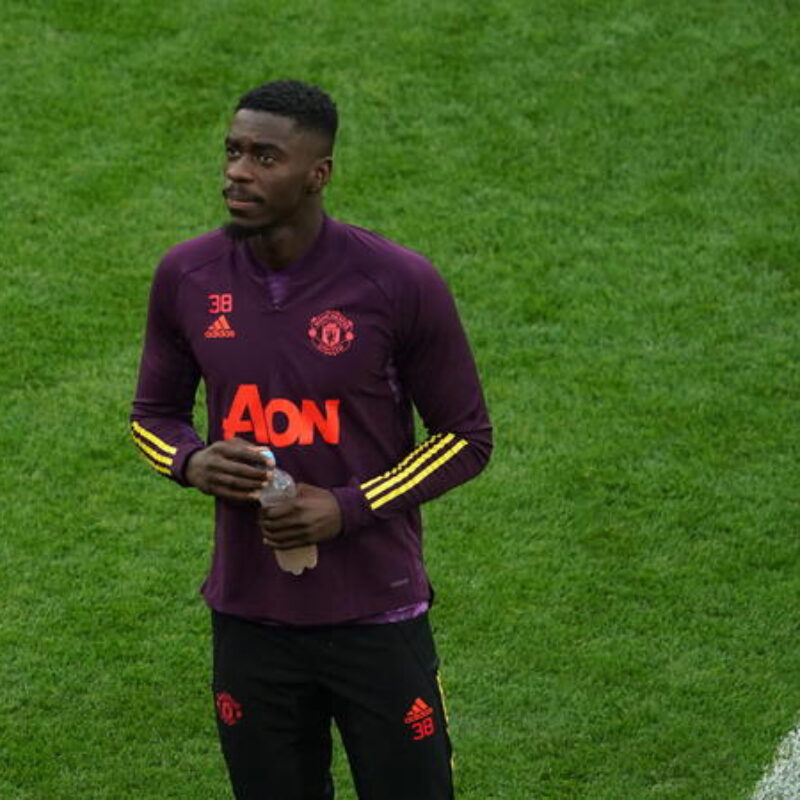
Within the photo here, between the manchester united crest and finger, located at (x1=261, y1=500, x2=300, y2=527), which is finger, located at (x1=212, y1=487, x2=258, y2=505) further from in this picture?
the manchester united crest

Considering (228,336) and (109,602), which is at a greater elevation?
(228,336)

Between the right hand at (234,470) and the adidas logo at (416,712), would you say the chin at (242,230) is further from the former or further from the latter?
the adidas logo at (416,712)

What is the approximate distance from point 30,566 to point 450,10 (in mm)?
4653

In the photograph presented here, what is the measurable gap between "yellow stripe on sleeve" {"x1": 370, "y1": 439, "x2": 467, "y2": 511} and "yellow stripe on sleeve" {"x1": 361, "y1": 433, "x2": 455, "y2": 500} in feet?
0.05

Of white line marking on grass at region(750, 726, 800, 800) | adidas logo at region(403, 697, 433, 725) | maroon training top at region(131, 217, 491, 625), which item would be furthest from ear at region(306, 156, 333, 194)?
white line marking on grass at region(750, 726, 800, 800)

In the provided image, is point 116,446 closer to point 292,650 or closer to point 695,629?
point 695,629

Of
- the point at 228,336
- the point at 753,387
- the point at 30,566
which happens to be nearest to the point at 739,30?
the point at 753,387

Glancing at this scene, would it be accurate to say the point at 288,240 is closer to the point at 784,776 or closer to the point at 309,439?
the point at 309,439

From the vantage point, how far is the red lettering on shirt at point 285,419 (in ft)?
17.0

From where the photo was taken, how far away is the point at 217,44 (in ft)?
36.6

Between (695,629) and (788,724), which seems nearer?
(788,724)

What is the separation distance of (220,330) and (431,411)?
Answer: 54 centimetres

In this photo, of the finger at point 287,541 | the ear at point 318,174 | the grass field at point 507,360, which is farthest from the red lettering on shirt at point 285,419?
the grass field at point 507,360

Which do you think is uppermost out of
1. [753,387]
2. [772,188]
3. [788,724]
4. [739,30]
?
[739,30]
